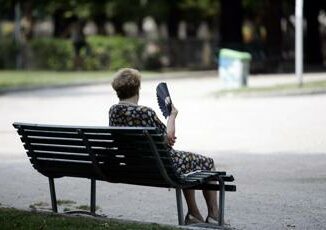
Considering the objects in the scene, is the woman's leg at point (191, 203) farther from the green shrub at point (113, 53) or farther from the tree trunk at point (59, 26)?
the tree trunk at point (59, 26)

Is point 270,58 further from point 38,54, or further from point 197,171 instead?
point 197,171

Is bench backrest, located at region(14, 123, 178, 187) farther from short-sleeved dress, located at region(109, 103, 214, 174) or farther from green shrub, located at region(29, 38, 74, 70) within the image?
green shrub, located at region(29, 38, 74, 70)

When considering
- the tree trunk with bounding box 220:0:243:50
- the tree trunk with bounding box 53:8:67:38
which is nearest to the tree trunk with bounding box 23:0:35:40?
the tree trunk with bounding box 53:8:67:38

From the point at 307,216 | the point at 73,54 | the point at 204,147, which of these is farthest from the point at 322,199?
the point at 73,54

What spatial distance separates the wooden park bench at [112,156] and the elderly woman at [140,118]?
142 mm

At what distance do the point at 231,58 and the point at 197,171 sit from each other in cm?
1941

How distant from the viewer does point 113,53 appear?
42.0 meters

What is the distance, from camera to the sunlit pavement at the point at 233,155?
8.94m

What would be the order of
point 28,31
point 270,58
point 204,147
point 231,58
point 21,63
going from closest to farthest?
point 204,147, point 231,58, point 270,58, point 21,63, point 28,31

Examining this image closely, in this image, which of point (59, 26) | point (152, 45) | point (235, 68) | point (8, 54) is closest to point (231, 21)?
point (152, 45)

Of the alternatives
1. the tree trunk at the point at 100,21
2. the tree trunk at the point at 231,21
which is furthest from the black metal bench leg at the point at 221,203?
the tree trunk at the point at 100,21

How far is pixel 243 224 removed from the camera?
8.20m

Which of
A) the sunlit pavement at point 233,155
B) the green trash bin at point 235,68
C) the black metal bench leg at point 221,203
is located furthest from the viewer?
the green trash bin at point 235,68

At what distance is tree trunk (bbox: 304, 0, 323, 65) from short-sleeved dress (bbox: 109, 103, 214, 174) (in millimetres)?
39922
